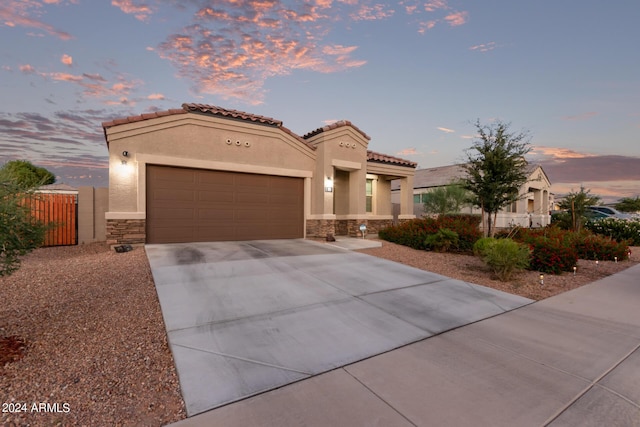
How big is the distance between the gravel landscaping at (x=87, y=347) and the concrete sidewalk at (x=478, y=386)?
0.74m

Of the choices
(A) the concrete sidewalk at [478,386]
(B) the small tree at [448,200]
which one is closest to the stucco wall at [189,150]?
(A) the concrete sidewalk at [478,386]

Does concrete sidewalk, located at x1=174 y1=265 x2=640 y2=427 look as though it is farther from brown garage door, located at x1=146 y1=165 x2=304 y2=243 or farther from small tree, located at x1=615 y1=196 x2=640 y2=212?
small tree, located at x1=615 y1=196 x2=640 y2=212

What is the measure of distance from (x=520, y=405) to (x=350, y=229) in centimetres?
1151

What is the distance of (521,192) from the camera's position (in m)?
22.2

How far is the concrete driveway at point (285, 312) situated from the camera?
9.74 feet

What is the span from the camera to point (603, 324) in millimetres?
4527

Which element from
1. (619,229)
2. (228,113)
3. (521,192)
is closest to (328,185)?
(228,113)

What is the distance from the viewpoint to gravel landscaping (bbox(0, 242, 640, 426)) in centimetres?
236

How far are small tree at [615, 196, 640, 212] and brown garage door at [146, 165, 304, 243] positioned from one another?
45.0 meters

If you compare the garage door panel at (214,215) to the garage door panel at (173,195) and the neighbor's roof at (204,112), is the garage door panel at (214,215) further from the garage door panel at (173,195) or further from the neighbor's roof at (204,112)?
the neighbor's roof at (204,112)

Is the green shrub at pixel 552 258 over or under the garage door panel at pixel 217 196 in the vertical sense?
under

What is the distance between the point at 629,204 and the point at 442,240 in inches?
1683

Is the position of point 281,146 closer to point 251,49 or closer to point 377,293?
point 251,49

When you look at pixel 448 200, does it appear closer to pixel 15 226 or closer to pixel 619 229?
pixel 619 229
